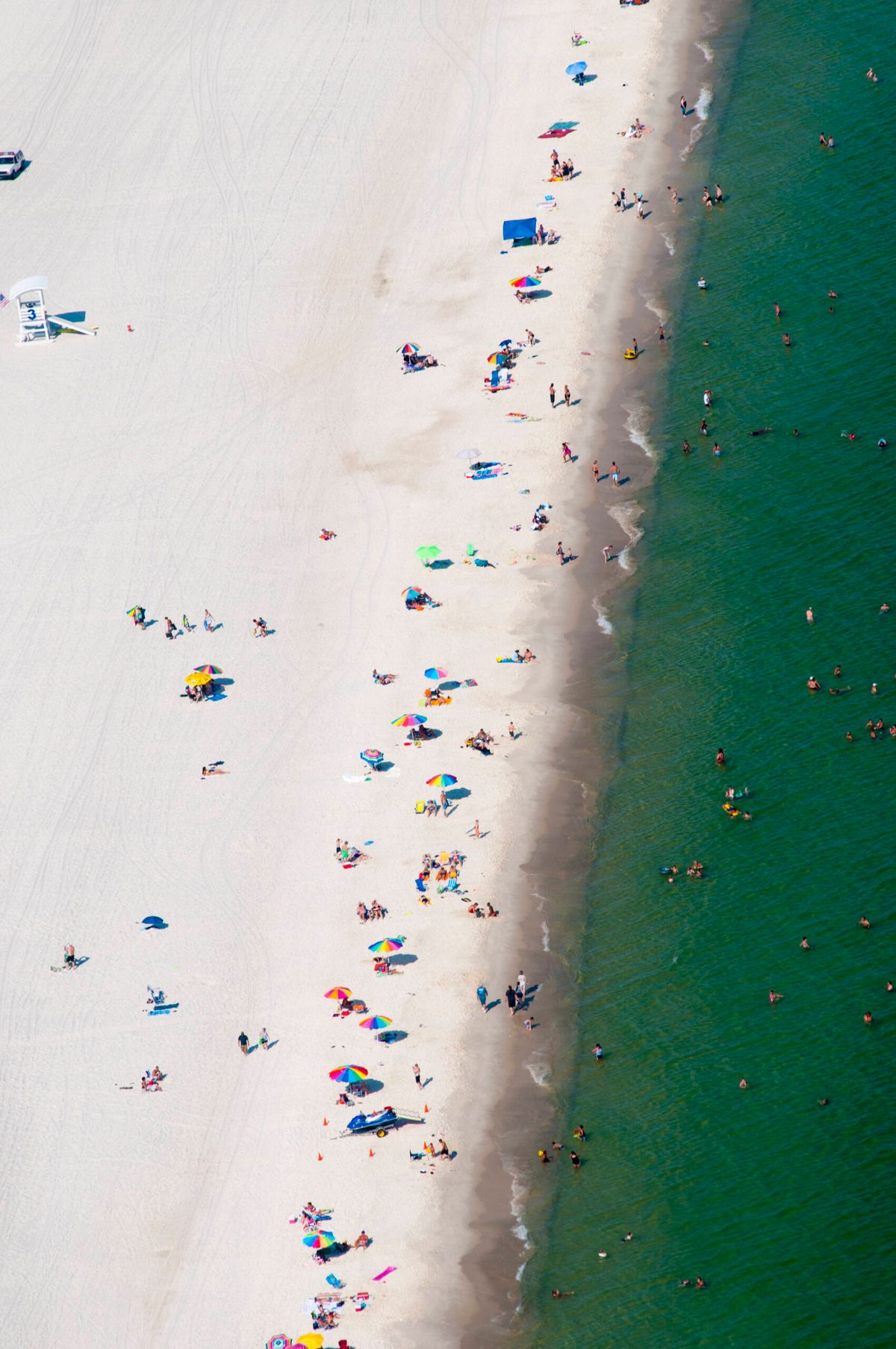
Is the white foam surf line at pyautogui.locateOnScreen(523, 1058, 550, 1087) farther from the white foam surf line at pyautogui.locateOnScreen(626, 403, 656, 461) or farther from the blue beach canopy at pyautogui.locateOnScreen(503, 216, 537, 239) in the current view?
the blue beach canopy at pyautogui.locateOnScreen(503, 216, 537, 239)

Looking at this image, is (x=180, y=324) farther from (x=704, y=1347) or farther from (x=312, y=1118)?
(x=704, y=1347)

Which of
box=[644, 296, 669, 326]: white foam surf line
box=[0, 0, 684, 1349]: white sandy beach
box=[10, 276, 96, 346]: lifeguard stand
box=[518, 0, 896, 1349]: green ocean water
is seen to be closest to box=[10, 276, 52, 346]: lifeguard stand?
box=[10, 276, 96, 346]: lifeguard stand

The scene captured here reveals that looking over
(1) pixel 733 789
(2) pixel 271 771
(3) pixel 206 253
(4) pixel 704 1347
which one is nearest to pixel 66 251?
(3) pixel 206 253

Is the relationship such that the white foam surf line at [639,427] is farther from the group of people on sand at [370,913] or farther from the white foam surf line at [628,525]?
the group of people on sand at [370,913]

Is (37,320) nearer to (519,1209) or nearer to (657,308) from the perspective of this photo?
(657,308)

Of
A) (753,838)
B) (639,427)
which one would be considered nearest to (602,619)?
(639,427)

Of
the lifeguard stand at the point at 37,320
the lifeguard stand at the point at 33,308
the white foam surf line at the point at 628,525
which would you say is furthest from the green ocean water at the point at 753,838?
the lifeguard stand at the point at 33,308
